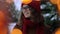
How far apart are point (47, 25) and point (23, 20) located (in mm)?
102

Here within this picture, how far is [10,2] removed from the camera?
2.89 ft

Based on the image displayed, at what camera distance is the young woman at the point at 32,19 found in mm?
842

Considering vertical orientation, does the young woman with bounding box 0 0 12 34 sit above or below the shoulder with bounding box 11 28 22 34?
above

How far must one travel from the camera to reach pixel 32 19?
2.77 ft

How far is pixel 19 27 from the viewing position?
33.8 inches

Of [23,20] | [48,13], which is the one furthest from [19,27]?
[48,13]

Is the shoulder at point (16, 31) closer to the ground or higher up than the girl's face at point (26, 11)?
closer to the ground

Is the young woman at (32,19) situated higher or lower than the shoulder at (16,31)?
higher

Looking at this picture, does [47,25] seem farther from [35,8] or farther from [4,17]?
[4,17]

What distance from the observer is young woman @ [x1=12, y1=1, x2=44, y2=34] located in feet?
2.76

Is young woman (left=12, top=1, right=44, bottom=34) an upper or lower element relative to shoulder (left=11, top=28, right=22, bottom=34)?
upper

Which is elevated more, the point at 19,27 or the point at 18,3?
the point at 18,3

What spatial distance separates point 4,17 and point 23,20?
9 centimetres

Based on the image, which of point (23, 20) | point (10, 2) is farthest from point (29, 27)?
point (10, 2)
